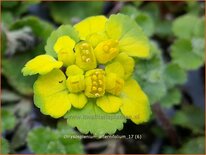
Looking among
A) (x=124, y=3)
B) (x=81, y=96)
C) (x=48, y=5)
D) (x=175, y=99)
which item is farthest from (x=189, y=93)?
(x=81, y=96)

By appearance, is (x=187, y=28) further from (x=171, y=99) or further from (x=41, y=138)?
(x=41, y=138)

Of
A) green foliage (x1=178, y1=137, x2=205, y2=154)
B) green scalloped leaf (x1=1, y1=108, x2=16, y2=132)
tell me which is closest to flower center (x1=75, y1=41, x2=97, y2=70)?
green scalloped leaf (x1=1, y1=108, x2=16, y2=132)

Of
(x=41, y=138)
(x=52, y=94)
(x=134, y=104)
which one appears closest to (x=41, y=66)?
(x=52, y=94)

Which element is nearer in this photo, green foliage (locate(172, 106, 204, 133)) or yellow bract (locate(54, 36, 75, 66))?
yellow bract (locate(54, 36, 75, 66))

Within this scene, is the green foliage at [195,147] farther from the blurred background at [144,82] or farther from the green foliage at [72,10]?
the green foliage at [72,10]

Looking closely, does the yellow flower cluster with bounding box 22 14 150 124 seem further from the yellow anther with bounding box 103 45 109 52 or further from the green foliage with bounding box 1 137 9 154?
the green foliage with bounding box 1 137 9 154

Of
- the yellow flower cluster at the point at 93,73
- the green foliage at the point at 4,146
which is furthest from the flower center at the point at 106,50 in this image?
the green foliage at the point at 4,146

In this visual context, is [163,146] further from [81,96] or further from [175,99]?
[81,96]
